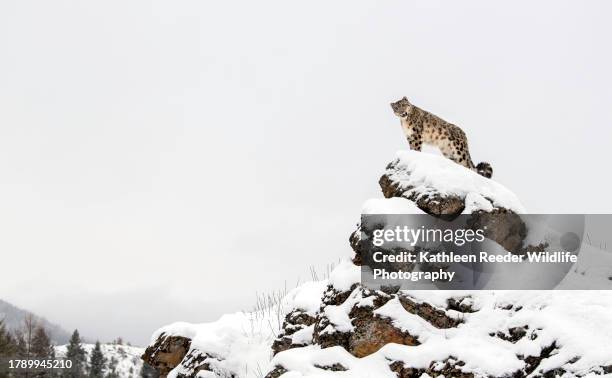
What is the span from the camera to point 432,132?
1627cm

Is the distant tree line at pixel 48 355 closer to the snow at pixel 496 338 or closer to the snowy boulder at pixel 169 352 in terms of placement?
the snowy boulder at pixel 169 352

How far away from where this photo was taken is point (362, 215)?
40.8ft

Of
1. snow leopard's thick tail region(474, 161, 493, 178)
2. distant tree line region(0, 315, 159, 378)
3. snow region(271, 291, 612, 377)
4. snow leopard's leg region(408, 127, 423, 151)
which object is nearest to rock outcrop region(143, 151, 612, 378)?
snow region(271, 291, 612, 377)

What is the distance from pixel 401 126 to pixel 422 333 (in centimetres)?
738

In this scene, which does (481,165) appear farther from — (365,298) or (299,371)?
(299,371)

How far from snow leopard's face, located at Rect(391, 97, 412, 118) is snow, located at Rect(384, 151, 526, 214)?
11.6 feet

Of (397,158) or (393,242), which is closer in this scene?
(393,242)

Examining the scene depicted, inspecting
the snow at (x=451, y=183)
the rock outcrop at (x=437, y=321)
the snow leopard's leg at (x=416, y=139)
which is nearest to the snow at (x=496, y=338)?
the rock outcrop at (x=437, y=321)

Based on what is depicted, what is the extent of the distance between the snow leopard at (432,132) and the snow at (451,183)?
2.69 m

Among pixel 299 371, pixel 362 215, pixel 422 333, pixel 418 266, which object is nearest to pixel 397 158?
pixel 362 215

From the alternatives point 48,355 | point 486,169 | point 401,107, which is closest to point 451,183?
point 486,169

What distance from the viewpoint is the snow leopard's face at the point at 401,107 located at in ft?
54.5

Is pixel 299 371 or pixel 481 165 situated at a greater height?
pixel 481 165

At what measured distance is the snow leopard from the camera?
52.0 ft
